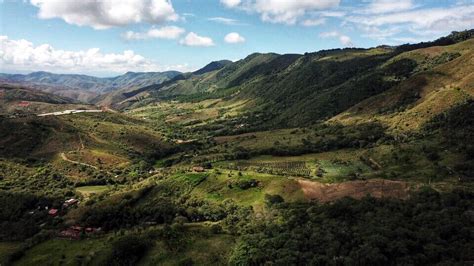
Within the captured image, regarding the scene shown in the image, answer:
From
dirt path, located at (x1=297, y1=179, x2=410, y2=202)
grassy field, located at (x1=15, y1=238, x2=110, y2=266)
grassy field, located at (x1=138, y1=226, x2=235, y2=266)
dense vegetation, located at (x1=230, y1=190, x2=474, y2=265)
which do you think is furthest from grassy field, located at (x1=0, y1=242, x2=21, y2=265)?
dirt path, located at (x1=297, y1=179, x2=410, y2=202)

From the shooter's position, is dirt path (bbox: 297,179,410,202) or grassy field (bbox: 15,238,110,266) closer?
grassy field (bbox: 15,238,110,266)

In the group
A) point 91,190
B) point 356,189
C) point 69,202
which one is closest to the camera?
point 356,189

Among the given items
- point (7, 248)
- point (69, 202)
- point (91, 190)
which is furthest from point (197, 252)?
point (91, 190)

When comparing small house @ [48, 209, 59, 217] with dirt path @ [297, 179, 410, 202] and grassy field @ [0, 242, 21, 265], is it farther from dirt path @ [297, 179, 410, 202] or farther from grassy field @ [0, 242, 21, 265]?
dirt path @ [297, 179, 410, 202]

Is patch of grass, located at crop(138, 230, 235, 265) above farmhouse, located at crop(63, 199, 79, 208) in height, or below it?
above

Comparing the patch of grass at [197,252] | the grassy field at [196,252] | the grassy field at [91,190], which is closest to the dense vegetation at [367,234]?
the patch of grass at [197,252]

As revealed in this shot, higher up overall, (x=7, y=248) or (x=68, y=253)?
(x=68, y=253)

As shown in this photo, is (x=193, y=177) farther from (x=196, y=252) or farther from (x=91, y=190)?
(x=196, y=252)

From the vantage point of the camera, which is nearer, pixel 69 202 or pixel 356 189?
pixel 356 189

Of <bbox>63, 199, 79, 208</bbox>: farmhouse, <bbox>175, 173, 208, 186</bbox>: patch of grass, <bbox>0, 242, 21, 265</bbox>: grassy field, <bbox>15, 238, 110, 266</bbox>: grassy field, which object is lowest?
<bbox>0, 242, 21, 265</bbox>: grassy field

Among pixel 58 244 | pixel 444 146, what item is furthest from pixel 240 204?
pixel 444 146
